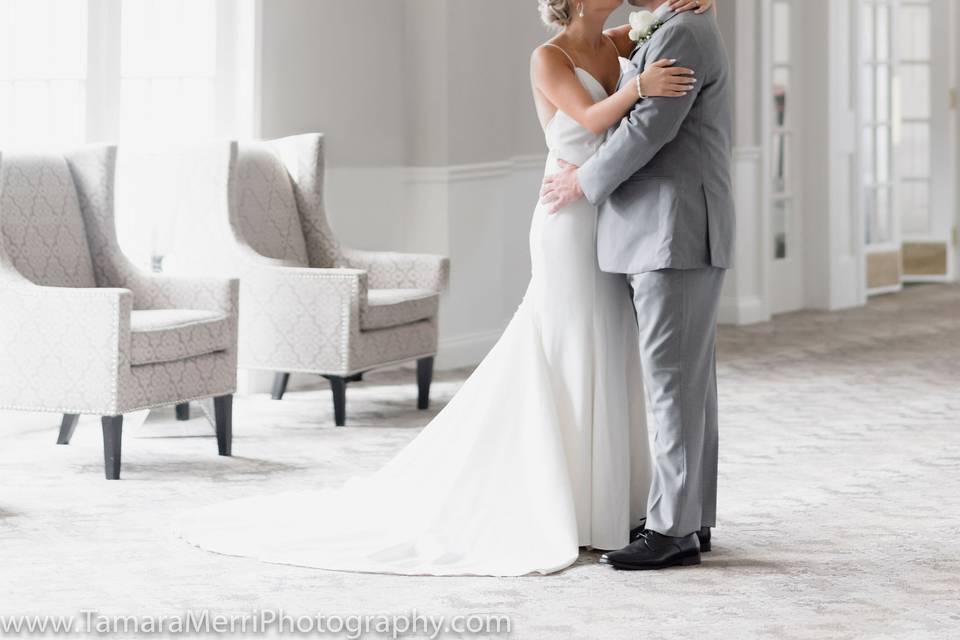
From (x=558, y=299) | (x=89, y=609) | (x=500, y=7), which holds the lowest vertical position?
(x=89, y=609)

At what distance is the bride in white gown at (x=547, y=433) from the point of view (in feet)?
12.3

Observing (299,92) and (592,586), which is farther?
(299,92)

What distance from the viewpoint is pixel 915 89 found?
11.4 meters

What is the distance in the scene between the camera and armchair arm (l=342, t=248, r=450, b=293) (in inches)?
255

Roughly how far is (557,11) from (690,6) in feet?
1.35

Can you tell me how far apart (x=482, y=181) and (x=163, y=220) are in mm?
1869

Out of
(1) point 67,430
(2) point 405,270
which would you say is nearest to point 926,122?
(2) point 405,270

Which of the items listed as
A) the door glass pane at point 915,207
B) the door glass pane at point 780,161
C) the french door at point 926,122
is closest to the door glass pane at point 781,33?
the door glass pane at point 780,161

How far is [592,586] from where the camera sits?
3.55m

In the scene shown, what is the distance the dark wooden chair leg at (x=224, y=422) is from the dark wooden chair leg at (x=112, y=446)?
0.47m

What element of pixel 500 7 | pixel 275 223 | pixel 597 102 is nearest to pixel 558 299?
pixel 597 102

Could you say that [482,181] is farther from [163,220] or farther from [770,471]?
[770,471]

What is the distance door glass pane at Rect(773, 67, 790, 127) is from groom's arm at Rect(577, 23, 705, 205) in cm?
641

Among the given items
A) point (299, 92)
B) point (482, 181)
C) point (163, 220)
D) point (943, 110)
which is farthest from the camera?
point (943, 110)
